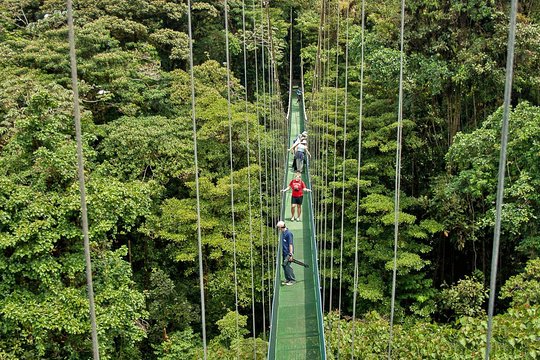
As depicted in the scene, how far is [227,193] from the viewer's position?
771cm

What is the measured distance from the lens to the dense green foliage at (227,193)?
538 cm

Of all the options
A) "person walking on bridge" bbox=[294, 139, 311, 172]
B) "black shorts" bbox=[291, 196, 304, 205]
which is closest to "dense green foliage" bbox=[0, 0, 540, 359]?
"black shorts" bbox=[291, 196, 304, 205]

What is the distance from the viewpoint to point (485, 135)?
6.01m

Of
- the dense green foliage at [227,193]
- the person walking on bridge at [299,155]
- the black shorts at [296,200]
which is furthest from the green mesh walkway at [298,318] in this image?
the person walking on bridge at [299,155]

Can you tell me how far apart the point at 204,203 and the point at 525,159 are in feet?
14.7

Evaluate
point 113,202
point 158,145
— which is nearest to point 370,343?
point 113,202

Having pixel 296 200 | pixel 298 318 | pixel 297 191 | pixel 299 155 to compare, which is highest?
pixel 299 155

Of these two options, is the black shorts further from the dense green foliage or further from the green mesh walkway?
the green mesh walkway

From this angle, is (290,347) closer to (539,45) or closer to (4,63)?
(539,45)

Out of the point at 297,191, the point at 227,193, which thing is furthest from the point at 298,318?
the point at 227,193

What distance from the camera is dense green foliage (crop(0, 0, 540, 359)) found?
17.6ft

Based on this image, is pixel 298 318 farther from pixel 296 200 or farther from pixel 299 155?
pixel 299 155

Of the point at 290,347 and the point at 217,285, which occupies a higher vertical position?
the point at 290,347

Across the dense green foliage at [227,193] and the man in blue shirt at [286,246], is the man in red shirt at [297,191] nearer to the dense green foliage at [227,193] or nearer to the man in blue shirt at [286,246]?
the dense green foliage at [227,193]
